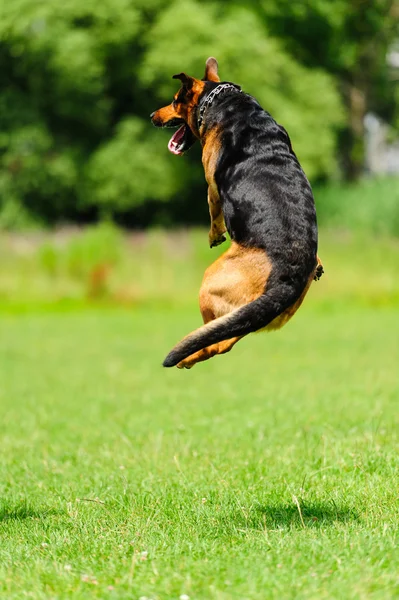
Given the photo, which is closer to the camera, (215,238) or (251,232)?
(251,232)

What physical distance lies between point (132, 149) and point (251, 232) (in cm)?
3261

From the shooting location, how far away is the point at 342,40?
46406 mm

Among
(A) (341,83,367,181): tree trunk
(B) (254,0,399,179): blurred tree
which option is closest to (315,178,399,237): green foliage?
(A) (341,83,367,181): tree trunk

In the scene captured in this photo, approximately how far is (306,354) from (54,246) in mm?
13524

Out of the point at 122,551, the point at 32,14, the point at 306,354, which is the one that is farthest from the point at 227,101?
the point at 32,14

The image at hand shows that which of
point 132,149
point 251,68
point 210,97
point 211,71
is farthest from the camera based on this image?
point 132,149

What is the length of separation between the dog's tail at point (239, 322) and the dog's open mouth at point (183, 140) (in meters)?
1.28

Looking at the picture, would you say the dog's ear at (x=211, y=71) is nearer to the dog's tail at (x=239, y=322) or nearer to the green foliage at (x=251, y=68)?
the dog's tail at (x=239, y=322)

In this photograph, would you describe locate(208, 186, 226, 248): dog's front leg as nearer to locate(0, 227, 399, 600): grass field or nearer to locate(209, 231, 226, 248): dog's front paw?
locate(209, 231, 226, 248): dog's front paw

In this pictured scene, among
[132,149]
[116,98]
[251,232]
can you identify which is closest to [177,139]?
[251,232]

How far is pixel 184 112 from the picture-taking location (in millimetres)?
5449

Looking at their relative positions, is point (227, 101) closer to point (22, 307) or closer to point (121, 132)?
point (22, 307)

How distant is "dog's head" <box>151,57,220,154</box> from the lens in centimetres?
537

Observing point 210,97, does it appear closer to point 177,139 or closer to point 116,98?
point 177,139
